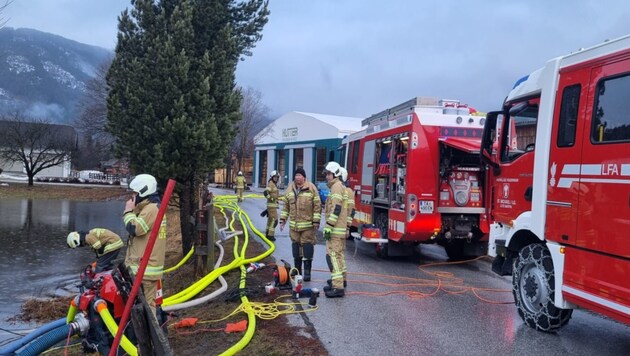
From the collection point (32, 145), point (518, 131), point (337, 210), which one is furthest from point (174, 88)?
point (32, 145)

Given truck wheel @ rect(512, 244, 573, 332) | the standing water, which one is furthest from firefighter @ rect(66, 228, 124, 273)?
truck wheel @ rect(512, 244, 573, 332)

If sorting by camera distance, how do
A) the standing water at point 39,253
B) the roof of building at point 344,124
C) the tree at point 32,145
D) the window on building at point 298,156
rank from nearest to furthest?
1. the standing water at point 39,253
2. the roof of building at point 344,124
3. the window on building at point 298,156
4. the tree at point 32,145

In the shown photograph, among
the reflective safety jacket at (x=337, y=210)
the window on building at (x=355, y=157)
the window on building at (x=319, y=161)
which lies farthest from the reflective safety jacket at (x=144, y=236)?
the window on building at (x=319, y=161)

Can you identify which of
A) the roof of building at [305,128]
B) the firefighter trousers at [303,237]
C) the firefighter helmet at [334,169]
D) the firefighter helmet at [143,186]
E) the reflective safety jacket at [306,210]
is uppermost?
the roof of building at [305,128]

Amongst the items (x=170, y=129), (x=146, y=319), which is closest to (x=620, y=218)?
(x=146, y=319)

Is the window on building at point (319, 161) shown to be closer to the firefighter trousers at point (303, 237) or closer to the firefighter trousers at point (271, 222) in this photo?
the firefighter trousers at point (271, 222)

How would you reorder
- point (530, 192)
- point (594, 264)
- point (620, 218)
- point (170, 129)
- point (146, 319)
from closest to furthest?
point (146, 319), point (620, 218), point (594, 264), point (530, 192), point (170, 129)

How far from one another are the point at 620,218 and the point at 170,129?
24.0ft

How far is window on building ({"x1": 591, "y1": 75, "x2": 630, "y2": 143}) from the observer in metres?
4.38

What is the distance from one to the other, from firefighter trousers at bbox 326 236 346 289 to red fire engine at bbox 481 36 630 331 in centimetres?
212

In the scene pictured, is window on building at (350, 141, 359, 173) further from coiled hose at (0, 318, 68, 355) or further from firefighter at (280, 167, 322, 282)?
coiled hose at (0, 318, 68, 355)

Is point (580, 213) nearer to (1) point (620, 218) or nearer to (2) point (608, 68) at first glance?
(1) point (620, 218)

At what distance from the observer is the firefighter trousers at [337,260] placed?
23.0ft

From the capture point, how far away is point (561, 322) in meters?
5.38
